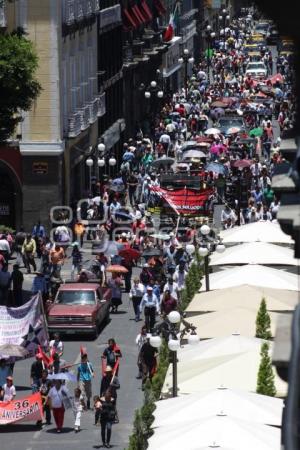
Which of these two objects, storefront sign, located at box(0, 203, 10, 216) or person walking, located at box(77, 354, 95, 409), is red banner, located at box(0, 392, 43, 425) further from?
storefront sign, located at box(0, 203, 10, 216)

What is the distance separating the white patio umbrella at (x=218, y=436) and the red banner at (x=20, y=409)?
6.51 m

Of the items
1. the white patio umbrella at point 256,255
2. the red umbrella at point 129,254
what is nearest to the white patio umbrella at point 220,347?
the white patio umbrella at point 256,255

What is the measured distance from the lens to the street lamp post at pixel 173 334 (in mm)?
21344

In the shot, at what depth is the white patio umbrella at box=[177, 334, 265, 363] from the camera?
22.7 m

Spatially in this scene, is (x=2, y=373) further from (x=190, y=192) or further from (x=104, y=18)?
(x=104, y=18)

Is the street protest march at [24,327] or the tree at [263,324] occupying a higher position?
the tree at [263,324]

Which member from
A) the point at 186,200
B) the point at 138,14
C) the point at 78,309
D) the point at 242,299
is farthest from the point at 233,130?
the point at 242,299

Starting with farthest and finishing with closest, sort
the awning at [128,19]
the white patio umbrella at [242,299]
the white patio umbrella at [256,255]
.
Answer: the awning at [128,19], the white patio umbrella at [256,255], the white patio umbrella at [242,299]

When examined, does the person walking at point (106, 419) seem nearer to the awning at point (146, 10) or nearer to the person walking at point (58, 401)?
the person walking at point (58, 401)

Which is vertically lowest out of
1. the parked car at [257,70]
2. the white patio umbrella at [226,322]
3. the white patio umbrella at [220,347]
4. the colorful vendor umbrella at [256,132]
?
the parked car at [257,70]

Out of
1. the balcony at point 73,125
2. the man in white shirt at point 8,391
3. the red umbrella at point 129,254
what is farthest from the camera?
the balcony at point 73,125

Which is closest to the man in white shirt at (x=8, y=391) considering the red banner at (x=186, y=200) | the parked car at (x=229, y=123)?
the red banner at (x=186, y=200)

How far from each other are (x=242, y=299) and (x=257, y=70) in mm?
83475

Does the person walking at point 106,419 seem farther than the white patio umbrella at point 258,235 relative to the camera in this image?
No
